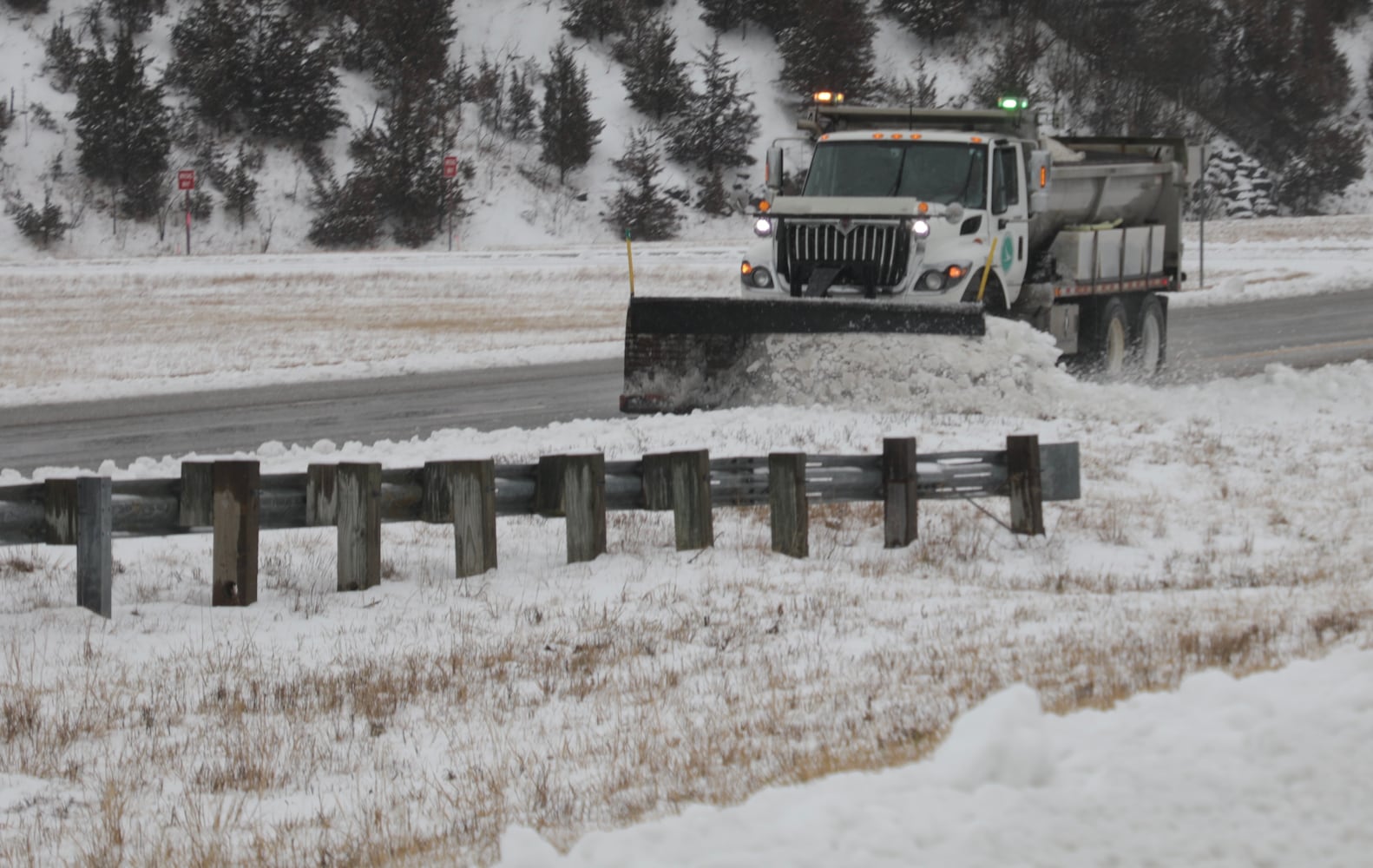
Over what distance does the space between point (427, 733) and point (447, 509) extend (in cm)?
250

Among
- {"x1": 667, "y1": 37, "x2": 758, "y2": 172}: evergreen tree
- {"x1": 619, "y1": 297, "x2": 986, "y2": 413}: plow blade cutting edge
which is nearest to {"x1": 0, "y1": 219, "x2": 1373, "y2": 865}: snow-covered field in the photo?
{"x1": 619, "y1": 297, "x2": 986, "y2": 413}: plow blade cutting edge

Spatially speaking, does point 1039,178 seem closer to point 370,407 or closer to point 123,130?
point 370,407

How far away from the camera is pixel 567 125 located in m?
54.9

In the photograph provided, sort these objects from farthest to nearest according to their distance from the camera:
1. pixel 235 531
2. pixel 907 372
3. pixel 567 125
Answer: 1. pixel 567 125
2. pixel 907 372
3. pixel 235 531

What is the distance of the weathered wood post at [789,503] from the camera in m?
8.41

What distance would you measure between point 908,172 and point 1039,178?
45.2 inches

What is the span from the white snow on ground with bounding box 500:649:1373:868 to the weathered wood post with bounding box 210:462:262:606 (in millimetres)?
3857

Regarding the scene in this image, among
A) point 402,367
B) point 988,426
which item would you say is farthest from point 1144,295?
point 402,367

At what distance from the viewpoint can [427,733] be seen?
554cm

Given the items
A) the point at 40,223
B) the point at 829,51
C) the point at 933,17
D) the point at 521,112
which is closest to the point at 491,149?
the point at 521,112

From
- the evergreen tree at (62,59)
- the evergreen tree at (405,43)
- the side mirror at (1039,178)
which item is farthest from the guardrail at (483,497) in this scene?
the evergreen tree at (405,43)

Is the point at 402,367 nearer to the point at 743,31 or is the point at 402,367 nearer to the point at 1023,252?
the point at 1023,252

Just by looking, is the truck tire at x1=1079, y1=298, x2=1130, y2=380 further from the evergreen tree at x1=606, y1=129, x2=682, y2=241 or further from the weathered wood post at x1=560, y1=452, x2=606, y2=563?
the evergreen tree at x1=606, y1=129, x2=682, y2=241

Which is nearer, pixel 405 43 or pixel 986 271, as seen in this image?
pixel 986 271
